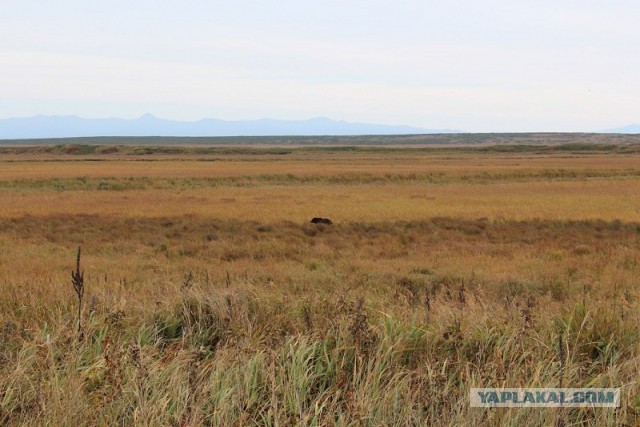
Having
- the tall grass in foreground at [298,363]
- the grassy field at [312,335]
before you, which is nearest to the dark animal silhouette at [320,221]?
the grassy field at [312,335]

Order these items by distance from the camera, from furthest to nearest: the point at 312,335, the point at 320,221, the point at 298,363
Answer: the point at 320,221 → the point at 312,335 → the point at 298,363

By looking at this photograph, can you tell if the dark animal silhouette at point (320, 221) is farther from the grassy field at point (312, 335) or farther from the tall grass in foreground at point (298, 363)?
the tall grass in foreground at point (298, 363)

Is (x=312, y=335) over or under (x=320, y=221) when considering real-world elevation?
over

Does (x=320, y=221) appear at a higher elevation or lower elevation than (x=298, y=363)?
lower

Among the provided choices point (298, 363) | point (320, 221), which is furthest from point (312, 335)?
point (320, 221)

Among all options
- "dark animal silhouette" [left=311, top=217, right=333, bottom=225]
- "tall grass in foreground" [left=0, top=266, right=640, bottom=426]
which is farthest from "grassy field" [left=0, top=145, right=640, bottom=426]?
"dark animal silhouette" [left=311, top=217, right=333, bottom=225]

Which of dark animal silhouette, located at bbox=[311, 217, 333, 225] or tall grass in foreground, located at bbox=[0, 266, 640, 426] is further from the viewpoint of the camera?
dark animal silhouette, located at bbox=[311, 217, 333, 225]

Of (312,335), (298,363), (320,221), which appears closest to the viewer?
(298,363)

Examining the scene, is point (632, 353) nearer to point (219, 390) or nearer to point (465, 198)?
point (219, 390)

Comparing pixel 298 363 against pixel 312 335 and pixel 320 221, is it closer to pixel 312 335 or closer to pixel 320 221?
pixel 312 335

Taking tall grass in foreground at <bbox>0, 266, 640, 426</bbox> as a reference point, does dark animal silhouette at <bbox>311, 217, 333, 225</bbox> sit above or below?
below

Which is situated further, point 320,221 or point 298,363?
point 320,221

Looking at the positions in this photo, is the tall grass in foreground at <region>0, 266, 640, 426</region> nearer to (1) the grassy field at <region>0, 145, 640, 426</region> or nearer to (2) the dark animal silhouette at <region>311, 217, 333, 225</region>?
(1) the grassy field at <region>0, 145, 640, 426</region>

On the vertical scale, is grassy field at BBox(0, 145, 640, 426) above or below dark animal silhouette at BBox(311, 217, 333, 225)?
above
